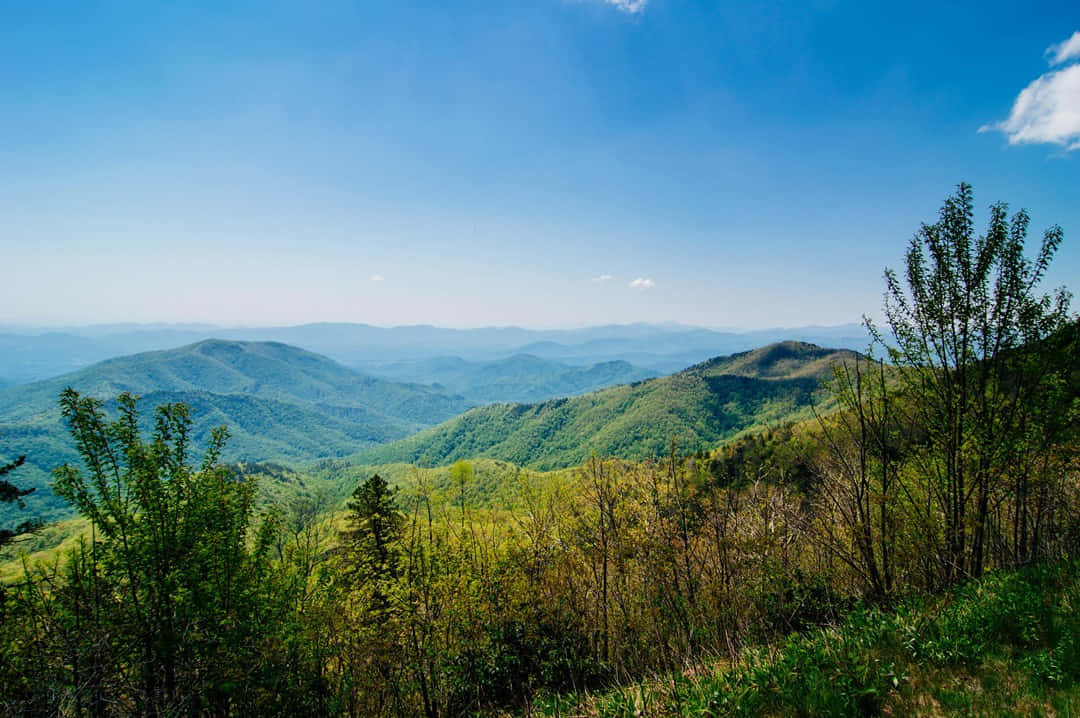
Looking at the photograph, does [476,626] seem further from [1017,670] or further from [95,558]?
[1017,670]

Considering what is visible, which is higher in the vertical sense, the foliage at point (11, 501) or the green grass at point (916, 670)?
the green grass at point (916, 670)

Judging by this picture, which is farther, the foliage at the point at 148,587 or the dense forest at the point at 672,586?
the foliage at the point at 148,587

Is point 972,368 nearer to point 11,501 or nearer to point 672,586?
point 672,586

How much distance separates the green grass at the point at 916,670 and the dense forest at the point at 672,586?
0.04 meters

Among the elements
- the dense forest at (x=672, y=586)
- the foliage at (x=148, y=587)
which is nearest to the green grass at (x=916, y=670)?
the dense forest at (x=672, y=586)

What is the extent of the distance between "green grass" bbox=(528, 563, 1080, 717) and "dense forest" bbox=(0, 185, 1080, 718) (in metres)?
0.04

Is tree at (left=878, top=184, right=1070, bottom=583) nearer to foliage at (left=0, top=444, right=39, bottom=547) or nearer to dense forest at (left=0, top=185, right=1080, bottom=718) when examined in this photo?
dense forest at (left=0, top=185, right=1080, bottom=718)

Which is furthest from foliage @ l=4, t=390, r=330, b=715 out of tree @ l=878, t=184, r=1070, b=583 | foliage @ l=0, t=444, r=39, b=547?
tree @ l=878, t=184, r=1070, b=583

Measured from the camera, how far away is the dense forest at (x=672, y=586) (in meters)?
5.41

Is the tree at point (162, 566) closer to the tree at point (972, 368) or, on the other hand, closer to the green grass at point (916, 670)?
the green grass at point (916, 670)

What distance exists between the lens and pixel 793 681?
4953 millimetres

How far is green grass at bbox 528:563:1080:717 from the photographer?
4.34 m

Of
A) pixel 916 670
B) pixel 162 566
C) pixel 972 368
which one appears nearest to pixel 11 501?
pixel 162 566

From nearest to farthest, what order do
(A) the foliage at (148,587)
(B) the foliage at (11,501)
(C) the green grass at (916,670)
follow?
(C) the green grass at (916,670), (A) the foliage at (148,587), (B) the foliage at (11,501)
